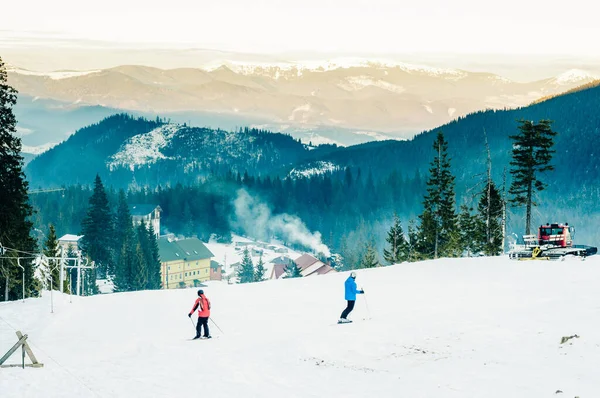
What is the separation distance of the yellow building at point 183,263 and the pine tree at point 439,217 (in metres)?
106

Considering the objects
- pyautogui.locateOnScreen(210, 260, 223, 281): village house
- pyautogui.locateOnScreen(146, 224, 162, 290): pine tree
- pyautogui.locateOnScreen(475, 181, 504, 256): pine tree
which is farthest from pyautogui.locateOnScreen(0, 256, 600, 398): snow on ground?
pyautogui.locateOnScreen(210, 260, 223, 281): village house

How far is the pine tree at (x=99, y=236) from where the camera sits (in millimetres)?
147500

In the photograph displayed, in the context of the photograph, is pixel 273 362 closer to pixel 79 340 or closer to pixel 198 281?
pixel 79 340

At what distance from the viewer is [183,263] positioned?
190 m

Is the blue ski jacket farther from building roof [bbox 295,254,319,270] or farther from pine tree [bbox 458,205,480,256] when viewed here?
building roof [bbox 295,254,319,270]

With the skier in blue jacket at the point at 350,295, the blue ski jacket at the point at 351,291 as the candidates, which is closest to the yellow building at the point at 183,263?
the skier in blue jacket at the point at 350,295

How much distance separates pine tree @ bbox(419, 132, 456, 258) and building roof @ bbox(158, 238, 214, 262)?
108 metres

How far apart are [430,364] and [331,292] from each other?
55.5 ft

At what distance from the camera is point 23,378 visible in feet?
71.9

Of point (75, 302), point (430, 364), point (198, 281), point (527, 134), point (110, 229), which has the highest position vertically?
point (527, 134)

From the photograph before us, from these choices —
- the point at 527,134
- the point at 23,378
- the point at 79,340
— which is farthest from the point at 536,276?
the point at 527,134

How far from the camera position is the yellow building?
186 meters

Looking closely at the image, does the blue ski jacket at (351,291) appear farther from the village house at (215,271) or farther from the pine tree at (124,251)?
the village house at (215,271)

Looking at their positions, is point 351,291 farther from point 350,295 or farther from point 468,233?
point 468,233
